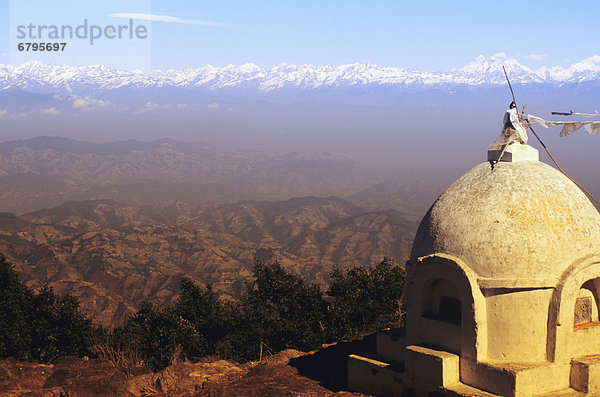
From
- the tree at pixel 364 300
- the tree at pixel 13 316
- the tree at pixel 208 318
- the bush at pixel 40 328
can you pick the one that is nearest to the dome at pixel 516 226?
the tree at pixel 364 300

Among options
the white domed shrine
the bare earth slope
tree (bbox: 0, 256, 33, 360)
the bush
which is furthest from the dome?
the bare earth slope

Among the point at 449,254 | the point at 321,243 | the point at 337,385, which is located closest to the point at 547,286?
the point at 449,254

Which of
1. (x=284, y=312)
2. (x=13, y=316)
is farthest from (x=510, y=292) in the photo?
(x=13, y=316)

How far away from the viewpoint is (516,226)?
14875mm

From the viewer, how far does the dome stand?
14.6 metres

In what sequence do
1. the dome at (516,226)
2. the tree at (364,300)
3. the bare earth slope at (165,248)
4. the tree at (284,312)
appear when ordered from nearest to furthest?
the dome at (516,226)
the tree at (284,312)
the tree at (364,300)
the bare earth slope at (165,248)

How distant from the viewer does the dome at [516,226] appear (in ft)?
47.9

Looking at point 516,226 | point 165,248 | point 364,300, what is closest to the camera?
point 516,226

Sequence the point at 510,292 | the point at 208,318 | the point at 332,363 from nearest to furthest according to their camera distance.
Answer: the point at 510,292 < the point at 332,363 < the point at 208,318

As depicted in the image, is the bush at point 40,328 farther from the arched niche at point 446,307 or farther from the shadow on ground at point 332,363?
the arched niche at point 446,307

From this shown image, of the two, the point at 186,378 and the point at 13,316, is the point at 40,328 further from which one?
the point at 186,378

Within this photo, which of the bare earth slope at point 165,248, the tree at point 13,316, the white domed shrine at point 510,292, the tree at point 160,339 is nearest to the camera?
the white domed shrine at point 510,292

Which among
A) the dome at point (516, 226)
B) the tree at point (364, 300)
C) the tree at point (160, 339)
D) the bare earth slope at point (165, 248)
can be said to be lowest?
the bare earth slope at point (165, 248)

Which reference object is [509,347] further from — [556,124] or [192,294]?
[192,294]
